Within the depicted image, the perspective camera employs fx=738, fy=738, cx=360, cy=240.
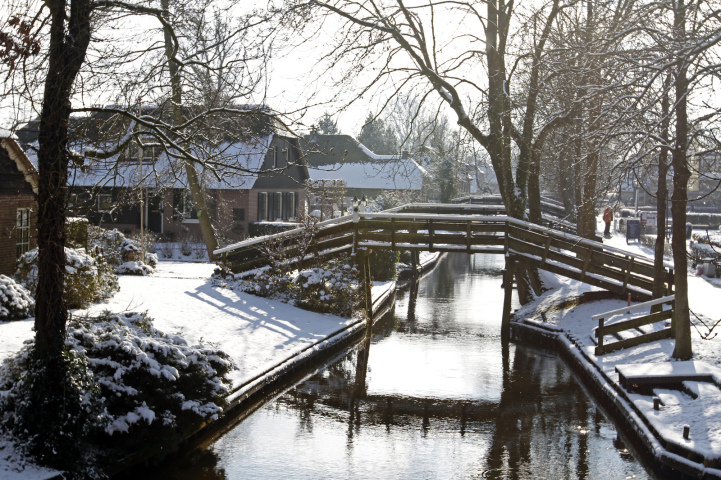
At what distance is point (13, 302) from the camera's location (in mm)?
13023

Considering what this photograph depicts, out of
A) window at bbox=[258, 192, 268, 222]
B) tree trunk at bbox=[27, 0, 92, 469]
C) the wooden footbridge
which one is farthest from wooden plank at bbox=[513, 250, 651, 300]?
window at bbox=[258, 192, 268, 222]

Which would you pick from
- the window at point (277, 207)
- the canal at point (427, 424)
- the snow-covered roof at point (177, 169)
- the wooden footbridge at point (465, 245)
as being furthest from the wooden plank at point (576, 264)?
the window at point (277, 207)

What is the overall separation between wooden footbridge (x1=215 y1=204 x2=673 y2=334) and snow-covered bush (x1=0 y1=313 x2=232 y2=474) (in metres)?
10.4

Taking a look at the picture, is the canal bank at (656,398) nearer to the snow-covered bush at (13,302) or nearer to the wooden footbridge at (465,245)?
the wooden footbridge at (465,245)

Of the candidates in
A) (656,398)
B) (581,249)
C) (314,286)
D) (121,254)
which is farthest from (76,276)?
(581,249)

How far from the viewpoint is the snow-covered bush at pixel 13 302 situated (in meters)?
12.9

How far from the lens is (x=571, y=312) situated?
2022 cm

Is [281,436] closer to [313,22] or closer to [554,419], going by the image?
[554,419]

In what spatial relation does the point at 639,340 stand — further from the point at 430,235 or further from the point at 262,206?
the point at 262,206

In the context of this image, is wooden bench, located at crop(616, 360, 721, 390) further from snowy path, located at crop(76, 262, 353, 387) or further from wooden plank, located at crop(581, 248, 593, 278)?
wooden plank, located at crop(581, 248, 593, 278)

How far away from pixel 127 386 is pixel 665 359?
940cm

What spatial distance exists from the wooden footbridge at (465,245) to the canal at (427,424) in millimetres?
2922

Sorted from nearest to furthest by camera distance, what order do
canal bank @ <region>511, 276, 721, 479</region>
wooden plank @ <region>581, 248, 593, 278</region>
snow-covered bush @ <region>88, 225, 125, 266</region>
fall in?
1. canal bank @ <region>511, 276, 721, 479</region>
2. wooden plank @ <region>581, 248, 593, 278</region>
3. snow-covered bush @ <region>88, 225, 125, 266</region>

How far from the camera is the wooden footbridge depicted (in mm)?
19797
